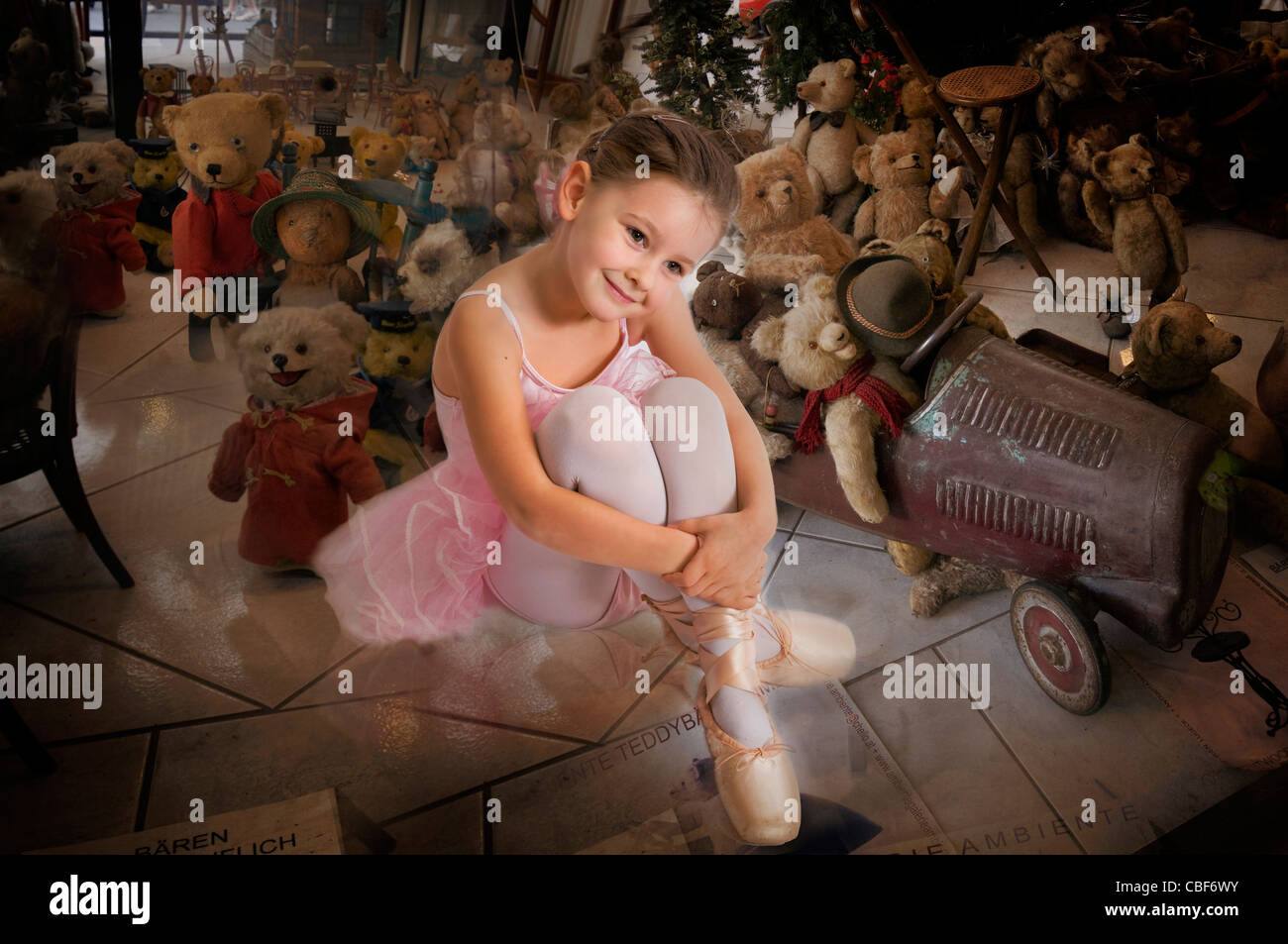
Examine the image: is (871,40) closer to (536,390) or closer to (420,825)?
(536,390)

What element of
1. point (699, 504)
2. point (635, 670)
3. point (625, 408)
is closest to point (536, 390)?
point (625, 408)

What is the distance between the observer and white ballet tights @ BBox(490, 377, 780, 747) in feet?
2.80

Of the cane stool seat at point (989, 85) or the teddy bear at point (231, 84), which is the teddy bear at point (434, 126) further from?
the cane stool seat at point (989, 85)

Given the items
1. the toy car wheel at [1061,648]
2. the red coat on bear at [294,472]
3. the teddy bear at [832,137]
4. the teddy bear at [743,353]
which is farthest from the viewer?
the teddy bear at [743,353]

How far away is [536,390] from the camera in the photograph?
2.90 ft

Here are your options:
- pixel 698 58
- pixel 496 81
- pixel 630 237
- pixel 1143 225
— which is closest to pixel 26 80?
pixel 496 81

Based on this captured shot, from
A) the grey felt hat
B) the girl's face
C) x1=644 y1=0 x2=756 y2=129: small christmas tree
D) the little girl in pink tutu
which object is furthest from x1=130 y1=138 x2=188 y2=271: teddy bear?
the grey felt hat

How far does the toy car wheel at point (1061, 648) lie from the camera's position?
999 mm

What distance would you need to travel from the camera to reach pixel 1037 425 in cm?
106

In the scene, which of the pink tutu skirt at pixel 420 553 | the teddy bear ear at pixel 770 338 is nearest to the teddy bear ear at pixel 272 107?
the pink tutu skirt at pixel 420 553

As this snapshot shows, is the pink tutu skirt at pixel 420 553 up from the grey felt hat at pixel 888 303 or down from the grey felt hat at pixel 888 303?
down

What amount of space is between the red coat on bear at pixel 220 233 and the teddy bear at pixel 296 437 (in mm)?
54
